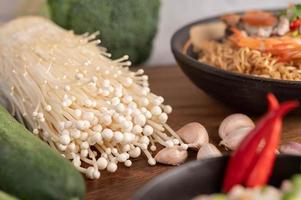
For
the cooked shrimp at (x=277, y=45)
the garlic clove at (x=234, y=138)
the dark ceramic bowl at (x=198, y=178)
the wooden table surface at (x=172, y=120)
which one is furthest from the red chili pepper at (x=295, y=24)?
the dark ceramic bowl at (x=198, y=178)

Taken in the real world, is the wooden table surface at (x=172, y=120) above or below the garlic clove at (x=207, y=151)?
below

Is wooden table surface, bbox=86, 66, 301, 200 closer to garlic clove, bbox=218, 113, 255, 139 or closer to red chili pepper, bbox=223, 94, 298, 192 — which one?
garlic clove, bbox=218, 113, 255, 139

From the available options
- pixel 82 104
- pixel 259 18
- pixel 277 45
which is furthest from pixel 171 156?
pixel 259 18

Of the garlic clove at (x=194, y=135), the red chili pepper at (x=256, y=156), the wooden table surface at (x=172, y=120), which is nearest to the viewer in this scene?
the red chili pepper at (x=256, y=156)

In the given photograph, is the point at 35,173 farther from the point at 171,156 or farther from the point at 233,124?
the point at 233,124

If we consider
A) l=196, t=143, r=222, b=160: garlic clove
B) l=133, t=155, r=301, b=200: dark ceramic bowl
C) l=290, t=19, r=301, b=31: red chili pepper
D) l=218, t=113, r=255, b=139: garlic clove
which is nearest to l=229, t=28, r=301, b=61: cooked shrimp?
l=290, t=19, r=301, b=31: red chili pepper

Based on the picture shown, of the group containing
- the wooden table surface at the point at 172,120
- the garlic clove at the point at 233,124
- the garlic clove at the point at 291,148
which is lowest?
the wooden table surface at the point at 172,120

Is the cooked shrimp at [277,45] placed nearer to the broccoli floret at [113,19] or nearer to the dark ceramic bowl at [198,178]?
the broccoli floret at [113,19]

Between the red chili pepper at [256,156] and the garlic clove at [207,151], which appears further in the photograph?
the garlic clove at [207,151]
